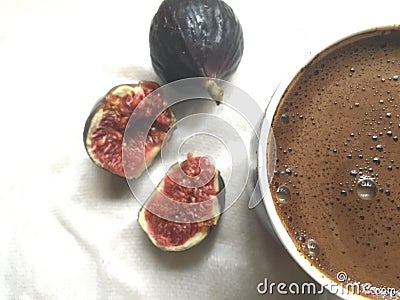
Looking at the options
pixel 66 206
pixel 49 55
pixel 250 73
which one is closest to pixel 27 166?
pixel 66 206

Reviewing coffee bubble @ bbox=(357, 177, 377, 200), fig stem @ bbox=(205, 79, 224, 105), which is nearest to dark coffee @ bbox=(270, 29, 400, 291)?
coffee bubble @ bbox=(357, 177, 377, 200)

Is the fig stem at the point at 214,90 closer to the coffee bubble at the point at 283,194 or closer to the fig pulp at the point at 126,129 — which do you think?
the fig pulp at the point at 126,129

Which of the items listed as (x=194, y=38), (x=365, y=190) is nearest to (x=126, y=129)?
(x=194, y=38)

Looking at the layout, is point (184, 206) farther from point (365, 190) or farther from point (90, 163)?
point (365, 190)

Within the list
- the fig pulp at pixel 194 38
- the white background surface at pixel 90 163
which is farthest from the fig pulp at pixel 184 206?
the fig pulp at pixel 194 38

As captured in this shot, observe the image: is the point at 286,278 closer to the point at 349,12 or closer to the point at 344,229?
the point at 344,229

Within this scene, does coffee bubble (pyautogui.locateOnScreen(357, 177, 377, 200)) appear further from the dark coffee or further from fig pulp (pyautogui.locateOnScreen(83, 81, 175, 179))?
fig pulp (pyautogui.locateOnScreen(83, 81, 175, 179))
